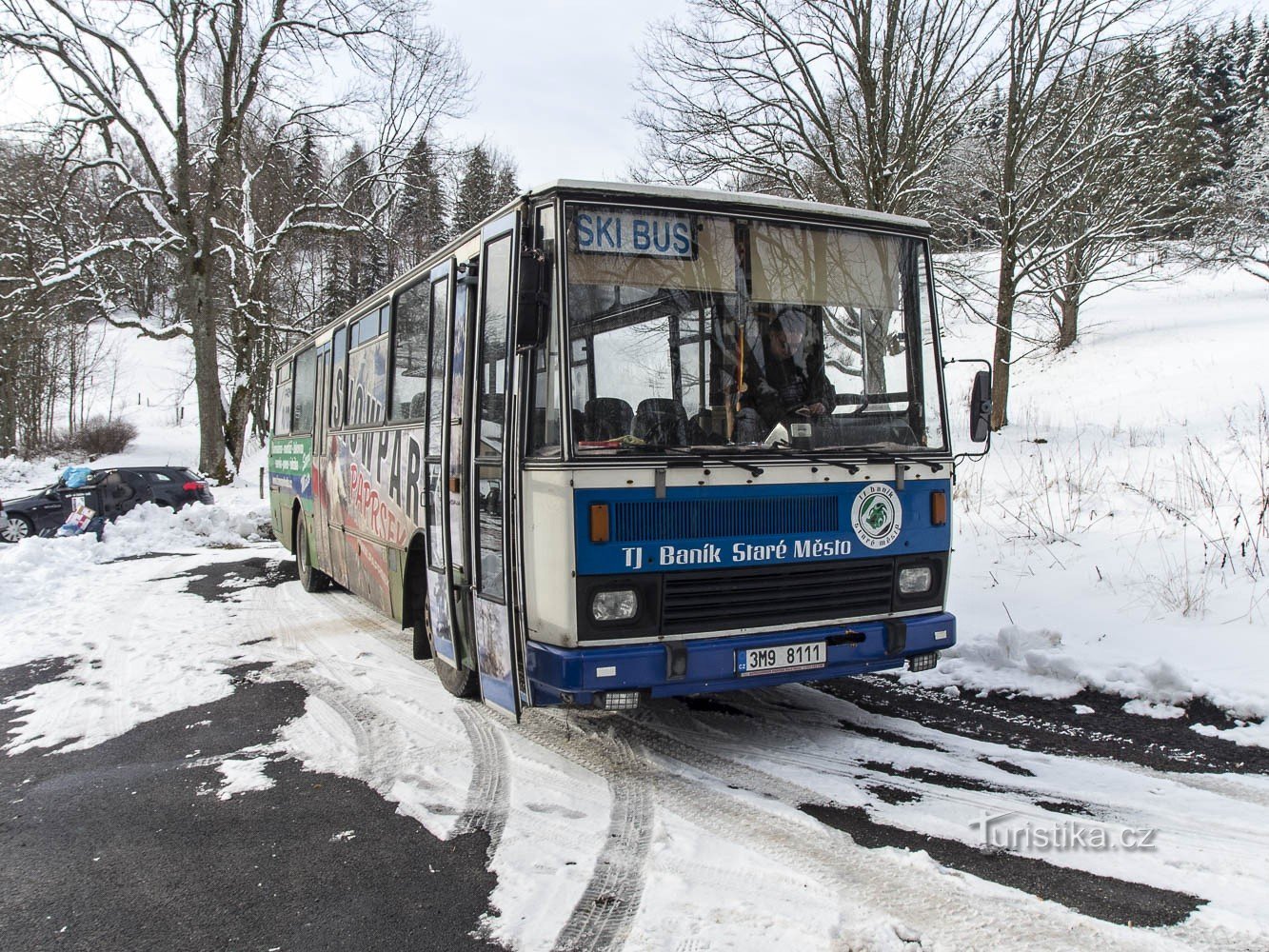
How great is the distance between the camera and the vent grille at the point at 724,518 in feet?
15.1

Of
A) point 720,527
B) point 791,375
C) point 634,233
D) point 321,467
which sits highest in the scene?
point 634,233

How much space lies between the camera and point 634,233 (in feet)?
15.7

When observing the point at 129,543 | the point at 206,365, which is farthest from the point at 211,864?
the point at 206,365

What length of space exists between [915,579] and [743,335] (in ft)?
5.73

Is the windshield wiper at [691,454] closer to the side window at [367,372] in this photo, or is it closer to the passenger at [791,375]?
the passenger at [791,375]

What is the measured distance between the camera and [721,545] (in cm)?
475

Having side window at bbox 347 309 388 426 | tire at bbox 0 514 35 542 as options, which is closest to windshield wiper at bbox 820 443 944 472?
side window at bbox 347 309 388 426

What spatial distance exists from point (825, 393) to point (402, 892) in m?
3.29

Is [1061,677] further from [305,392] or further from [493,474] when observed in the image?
[305,392]

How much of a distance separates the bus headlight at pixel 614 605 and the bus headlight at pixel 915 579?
1.66 meters

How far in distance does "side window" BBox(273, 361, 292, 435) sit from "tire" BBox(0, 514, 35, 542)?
8.00 m

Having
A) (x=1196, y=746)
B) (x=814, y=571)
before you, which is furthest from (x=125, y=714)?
(x=1196, y=746)


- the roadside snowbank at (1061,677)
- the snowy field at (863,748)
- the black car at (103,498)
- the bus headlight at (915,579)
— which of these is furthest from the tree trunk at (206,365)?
the bus headlight at (915,579)

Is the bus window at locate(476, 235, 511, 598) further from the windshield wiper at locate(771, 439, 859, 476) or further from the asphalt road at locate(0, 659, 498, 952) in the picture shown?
the windshield wiper at locate(771, 439, 859, 476)
